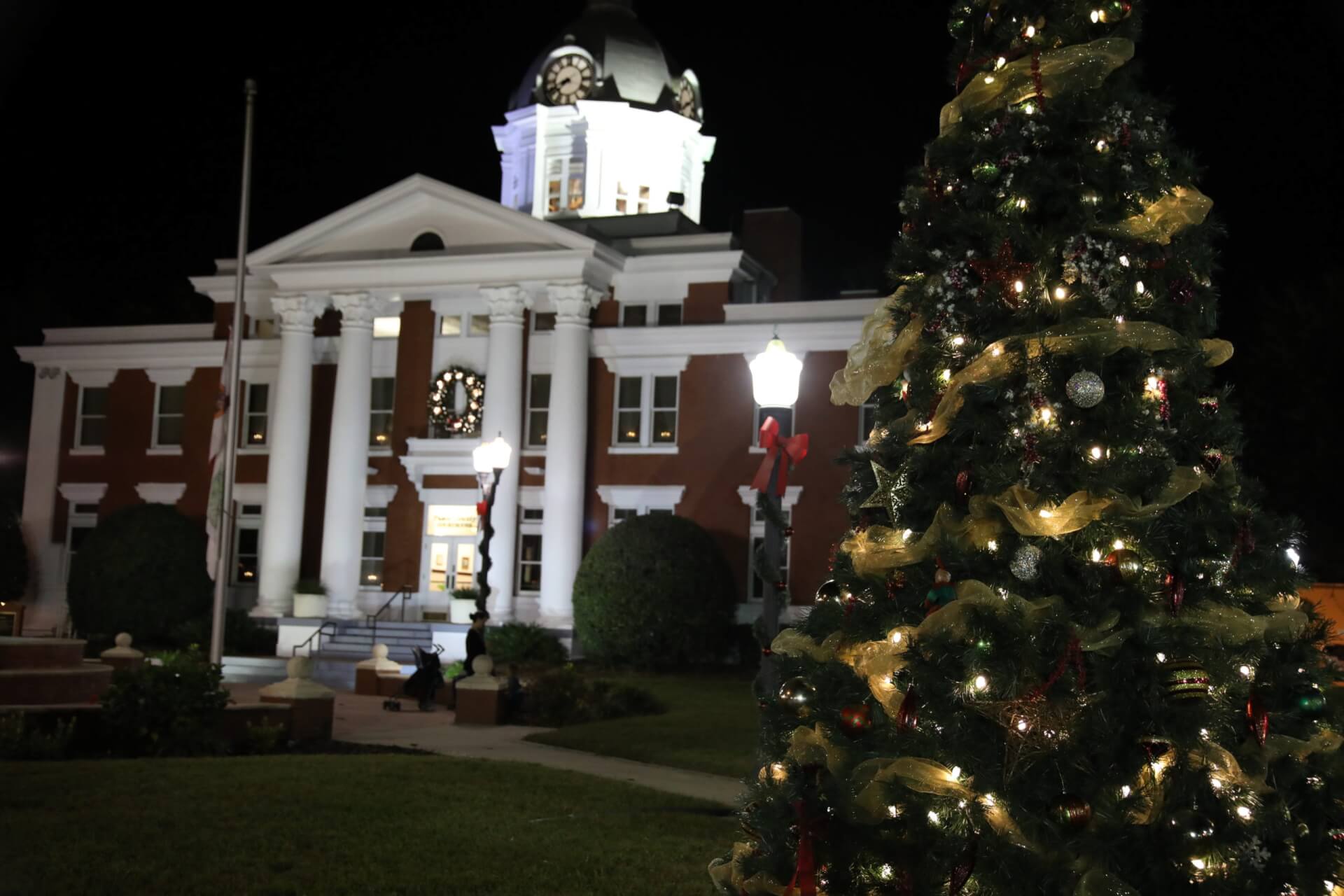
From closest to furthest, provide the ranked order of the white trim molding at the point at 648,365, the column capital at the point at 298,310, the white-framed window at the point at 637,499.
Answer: the white-framed window at the point at 637,499 → the white trim molding at the point at 648,365 → the column capital at the point at 298,310

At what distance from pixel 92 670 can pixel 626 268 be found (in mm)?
21628

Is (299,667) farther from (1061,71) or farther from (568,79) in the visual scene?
(568,79)

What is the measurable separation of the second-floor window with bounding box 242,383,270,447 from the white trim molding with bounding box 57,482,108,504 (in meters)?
4.49

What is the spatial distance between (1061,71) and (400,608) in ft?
102

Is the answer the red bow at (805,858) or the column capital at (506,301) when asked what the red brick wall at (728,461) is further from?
the red bow at (805,858)

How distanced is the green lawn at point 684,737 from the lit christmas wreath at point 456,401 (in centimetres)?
1383

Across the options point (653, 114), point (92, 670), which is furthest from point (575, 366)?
point (92, 670)

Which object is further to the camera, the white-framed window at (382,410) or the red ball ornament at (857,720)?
the white-framed window at (382,410)

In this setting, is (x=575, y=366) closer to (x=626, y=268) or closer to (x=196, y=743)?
(x=626, y=268)

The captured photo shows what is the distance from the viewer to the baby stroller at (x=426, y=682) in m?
21.9

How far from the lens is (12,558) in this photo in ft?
119

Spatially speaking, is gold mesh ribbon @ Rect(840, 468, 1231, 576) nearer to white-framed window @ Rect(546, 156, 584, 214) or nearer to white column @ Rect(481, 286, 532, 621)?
white column @ Rect(481, 286, 532, 621)

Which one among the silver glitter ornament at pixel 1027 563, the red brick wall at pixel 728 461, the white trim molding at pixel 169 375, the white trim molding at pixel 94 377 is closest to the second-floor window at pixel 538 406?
the red brick wall at pixel 728 461

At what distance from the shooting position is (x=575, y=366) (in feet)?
108
